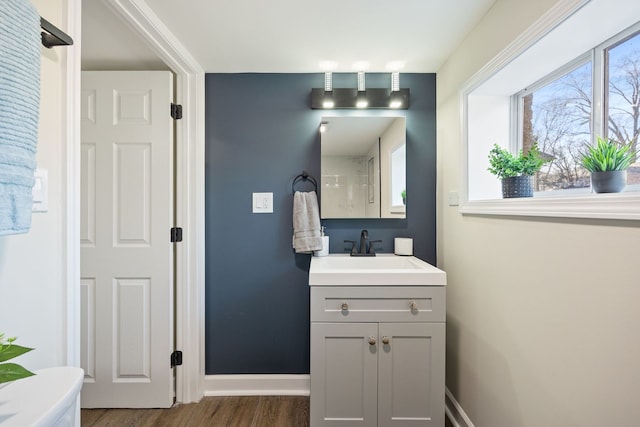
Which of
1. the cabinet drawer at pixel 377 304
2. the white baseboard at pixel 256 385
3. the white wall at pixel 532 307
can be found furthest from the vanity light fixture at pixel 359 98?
the white baseboard at pixel 256 385

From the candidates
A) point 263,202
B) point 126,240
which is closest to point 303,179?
point 263,202

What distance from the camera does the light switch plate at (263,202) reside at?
6.37 ft

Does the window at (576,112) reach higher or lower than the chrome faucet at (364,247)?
higher

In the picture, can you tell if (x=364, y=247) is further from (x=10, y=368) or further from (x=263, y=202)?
(x=10, y=368)

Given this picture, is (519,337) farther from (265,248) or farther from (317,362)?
(265,248)

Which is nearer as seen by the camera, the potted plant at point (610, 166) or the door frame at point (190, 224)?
the potted plant at point (610, 166)

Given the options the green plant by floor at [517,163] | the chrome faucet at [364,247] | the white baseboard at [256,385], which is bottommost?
the white baseboard at [256,385]

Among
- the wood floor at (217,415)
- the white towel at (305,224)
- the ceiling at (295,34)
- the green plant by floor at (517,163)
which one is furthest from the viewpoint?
the white towel at (305,224)

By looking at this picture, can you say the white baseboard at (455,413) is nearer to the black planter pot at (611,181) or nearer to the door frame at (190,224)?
the black planter pot at (611,181)

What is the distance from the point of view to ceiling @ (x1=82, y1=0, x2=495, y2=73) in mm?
1308

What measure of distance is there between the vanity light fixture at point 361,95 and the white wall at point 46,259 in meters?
1.45

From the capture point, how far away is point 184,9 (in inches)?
52.2

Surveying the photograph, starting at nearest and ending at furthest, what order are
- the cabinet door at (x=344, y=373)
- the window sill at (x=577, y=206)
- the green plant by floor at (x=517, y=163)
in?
the window sill at (x=577, y=206), the green plant by floor at (x=517, y=163), the cabinet door at (x=344, y=373)

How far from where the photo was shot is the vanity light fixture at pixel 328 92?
185 centimetres
